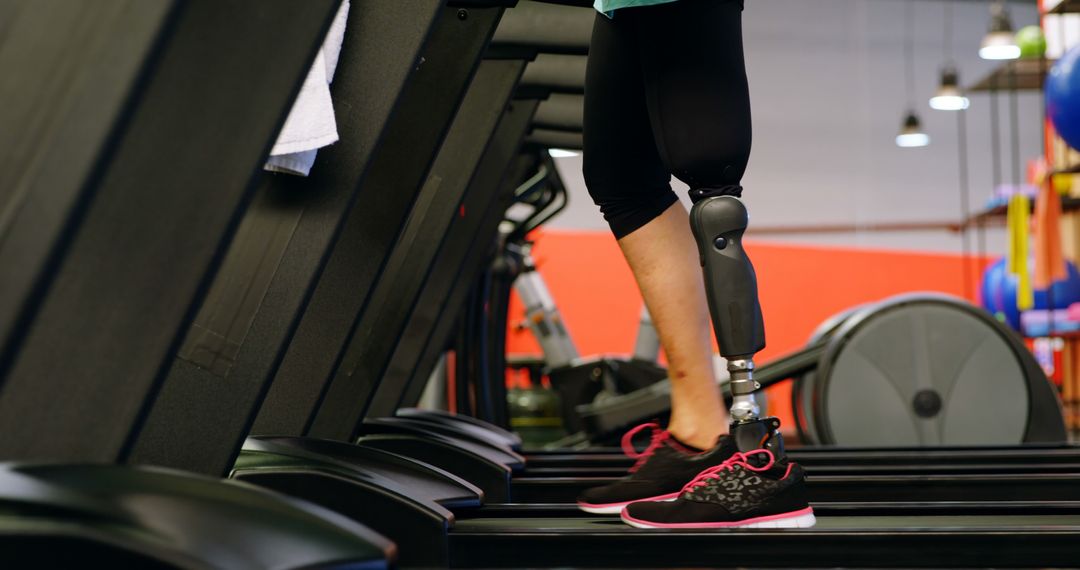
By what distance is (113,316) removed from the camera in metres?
0.87

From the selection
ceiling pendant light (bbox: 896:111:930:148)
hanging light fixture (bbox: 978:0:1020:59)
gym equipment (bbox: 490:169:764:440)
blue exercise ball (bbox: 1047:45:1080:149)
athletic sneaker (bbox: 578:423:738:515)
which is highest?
hanging light fixture (bbox: 978:0:1020:59)

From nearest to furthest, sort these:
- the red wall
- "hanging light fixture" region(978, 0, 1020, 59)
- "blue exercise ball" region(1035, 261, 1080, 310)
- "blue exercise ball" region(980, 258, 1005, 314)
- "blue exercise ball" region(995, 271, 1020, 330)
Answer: "blue exercise ball" region(1035, 261, 1080, 310), "hanging light fixture" region(978, 0, 1020, 59), "blue exercise ball" region(995, 271, 1020, 330), "blue exercise ball" region(980, 258, 1005, 314), the red wall

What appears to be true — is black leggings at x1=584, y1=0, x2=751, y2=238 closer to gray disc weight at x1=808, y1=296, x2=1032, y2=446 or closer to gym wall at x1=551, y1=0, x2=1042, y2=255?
gray disc weight at x1=808, y1=296, x2=1032, y2=446

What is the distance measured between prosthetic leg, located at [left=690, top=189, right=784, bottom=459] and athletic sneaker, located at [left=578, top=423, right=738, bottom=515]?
0.13m

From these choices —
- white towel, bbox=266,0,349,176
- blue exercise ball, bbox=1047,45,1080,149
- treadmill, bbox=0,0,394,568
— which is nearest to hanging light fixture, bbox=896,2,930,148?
blue exercise ball, bbox=1047,45,1080,149

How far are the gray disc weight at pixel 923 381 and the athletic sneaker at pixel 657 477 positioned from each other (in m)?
1.88

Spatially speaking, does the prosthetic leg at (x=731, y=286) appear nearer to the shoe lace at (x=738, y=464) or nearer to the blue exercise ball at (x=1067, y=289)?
the shoe lace at (x=738, y=464)

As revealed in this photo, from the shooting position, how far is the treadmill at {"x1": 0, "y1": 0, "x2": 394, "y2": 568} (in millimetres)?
699

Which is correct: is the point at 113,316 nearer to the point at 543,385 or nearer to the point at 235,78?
the point at 235,78

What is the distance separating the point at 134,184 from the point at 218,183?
76mm

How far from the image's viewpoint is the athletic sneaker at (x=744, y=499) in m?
1.45

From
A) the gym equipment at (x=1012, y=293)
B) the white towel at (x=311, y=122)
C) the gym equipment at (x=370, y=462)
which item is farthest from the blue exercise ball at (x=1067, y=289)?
the white towel at (x=311, y=122)

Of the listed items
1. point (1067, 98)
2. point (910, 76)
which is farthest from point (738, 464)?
point (910, 76)

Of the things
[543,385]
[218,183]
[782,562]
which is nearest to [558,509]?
[782,562]
